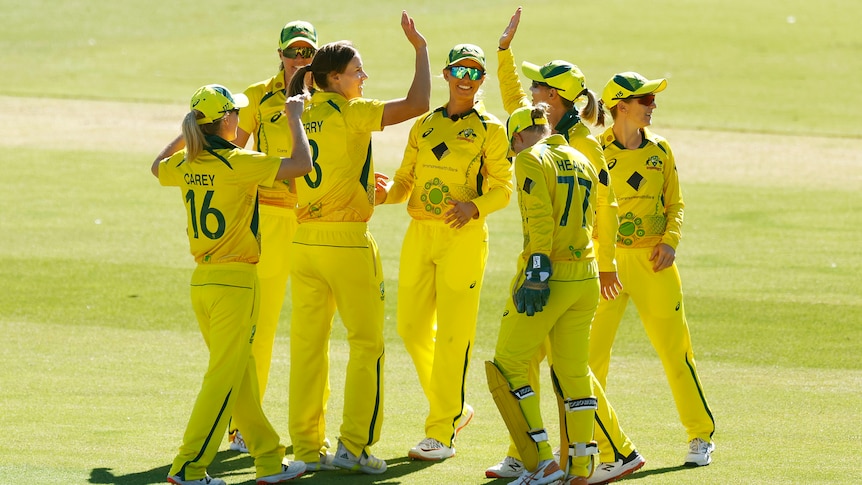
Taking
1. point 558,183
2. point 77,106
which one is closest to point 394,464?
point 558,183

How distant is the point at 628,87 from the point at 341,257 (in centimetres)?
229

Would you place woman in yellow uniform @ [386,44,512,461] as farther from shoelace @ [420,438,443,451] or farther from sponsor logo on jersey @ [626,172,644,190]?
sponsor logo on jersey @ [626,172,644,190]

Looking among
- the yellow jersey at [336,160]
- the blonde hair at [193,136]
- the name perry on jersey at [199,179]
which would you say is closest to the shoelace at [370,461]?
the yellow jersey at [336,160]

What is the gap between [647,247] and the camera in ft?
28.0

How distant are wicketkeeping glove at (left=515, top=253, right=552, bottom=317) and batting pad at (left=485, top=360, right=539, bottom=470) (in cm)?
47

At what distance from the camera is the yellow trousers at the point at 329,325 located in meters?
7.95

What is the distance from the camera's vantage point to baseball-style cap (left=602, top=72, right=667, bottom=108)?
330 inches

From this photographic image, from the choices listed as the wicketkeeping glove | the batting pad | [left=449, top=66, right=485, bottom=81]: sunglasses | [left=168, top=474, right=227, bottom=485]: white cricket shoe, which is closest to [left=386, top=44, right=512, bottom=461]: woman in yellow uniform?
[left=449, top=66, right=485, bottom=81]: sunglasses

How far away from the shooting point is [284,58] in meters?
9.06

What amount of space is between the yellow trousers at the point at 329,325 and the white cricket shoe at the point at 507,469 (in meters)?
0.80

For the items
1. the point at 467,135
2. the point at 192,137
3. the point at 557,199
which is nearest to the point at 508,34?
the point at 467,135

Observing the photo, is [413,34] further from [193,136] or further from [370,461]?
[370,461]

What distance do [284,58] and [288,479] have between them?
3.14m

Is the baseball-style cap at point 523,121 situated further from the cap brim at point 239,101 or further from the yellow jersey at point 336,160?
the cap brim at point 239,101
